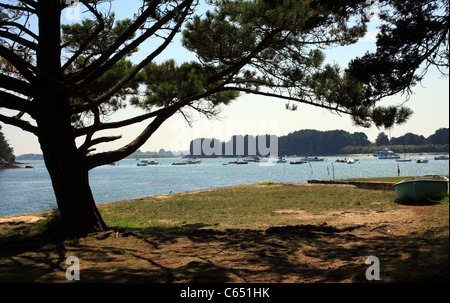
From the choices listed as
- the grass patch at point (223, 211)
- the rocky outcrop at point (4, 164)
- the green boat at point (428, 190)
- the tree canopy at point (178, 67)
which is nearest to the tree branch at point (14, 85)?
the tree canopy at point (178, 67)

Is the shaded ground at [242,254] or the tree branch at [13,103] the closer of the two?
the shaded ground at [242,254]

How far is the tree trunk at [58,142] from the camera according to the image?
670 centimetres

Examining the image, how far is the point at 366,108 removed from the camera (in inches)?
293

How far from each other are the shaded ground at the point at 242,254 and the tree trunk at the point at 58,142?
54 centimetres

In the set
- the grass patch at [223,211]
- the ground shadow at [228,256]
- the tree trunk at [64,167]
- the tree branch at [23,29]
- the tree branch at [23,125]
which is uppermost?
the tree branch at [23,29]

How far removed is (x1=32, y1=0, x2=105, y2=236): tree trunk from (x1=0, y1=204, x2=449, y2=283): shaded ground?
21.3 inches

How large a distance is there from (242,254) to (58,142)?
3.90 meters

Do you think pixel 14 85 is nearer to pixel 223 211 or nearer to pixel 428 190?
pixel 223 211

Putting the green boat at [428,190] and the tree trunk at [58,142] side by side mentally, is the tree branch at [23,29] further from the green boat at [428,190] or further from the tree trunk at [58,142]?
the green boat at [428,190]

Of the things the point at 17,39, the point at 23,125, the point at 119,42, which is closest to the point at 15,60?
the point at 17,39

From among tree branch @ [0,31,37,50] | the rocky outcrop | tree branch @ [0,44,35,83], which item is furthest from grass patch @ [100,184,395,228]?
the rocky outcrop

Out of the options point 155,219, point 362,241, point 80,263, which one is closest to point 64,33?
point 155,219

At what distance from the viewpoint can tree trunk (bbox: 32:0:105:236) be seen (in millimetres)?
6703

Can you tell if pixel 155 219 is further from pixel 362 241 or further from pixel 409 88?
pixel 409 88
